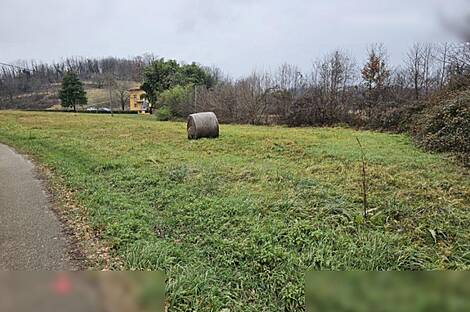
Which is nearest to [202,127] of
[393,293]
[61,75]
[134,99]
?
[393,293]

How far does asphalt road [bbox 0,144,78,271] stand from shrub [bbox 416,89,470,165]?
8.58 m

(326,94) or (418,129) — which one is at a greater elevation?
(326,94)

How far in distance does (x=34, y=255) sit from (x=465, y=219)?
17.2ft

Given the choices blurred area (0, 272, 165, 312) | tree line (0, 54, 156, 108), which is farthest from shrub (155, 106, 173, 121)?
→ blurred area (0, 272, 165, 312)

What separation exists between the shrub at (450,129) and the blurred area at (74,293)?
361 inches

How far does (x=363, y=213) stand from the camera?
15.9 feet

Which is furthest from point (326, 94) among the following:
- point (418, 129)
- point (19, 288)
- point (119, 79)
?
point (119, 79)

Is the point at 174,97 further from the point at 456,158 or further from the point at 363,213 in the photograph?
the point at 363,213

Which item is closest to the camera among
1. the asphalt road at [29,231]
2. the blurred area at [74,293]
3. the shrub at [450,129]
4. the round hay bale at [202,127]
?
the blurred area at [74,293]

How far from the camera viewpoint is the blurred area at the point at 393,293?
979 mm

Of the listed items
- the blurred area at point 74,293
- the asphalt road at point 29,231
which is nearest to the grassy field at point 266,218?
the asphalt road at point 29,231

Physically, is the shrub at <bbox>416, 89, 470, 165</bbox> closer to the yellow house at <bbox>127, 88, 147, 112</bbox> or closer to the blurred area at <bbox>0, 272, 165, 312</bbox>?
the blurred area at <bbox>0, 272, 165, 312</bbox>

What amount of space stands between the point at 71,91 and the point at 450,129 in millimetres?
44889

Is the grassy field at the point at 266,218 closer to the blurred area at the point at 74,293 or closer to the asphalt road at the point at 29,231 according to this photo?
the asphalt road at the point at 29,231
